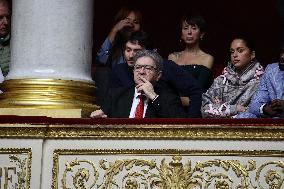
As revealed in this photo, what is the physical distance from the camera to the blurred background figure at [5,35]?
6.75 meters

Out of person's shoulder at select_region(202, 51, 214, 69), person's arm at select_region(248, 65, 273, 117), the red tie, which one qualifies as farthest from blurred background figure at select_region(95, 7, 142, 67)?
person's arm at select_region(248, 65, 273, 117)

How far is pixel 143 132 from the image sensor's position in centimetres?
544

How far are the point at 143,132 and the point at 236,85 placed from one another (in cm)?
125

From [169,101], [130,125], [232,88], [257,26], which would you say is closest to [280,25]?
[257,26]

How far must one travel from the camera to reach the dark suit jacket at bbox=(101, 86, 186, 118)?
5.87 m

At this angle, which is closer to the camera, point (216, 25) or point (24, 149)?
point (24, 149)

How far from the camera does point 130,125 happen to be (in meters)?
5.44

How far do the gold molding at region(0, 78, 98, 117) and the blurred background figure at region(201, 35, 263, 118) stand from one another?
0.90 meters

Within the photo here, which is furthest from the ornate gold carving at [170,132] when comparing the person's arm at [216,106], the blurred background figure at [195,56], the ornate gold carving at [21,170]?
the blurred background figure at [195,56]

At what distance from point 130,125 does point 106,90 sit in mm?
1083

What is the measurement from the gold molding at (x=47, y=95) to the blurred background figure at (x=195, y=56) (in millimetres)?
1090

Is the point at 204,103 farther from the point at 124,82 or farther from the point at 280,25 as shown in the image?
the point at 280,25

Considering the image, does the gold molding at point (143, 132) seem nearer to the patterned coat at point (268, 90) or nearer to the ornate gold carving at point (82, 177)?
the ornate gold carving at point (82, 177)

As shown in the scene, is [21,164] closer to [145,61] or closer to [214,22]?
[145,61]
